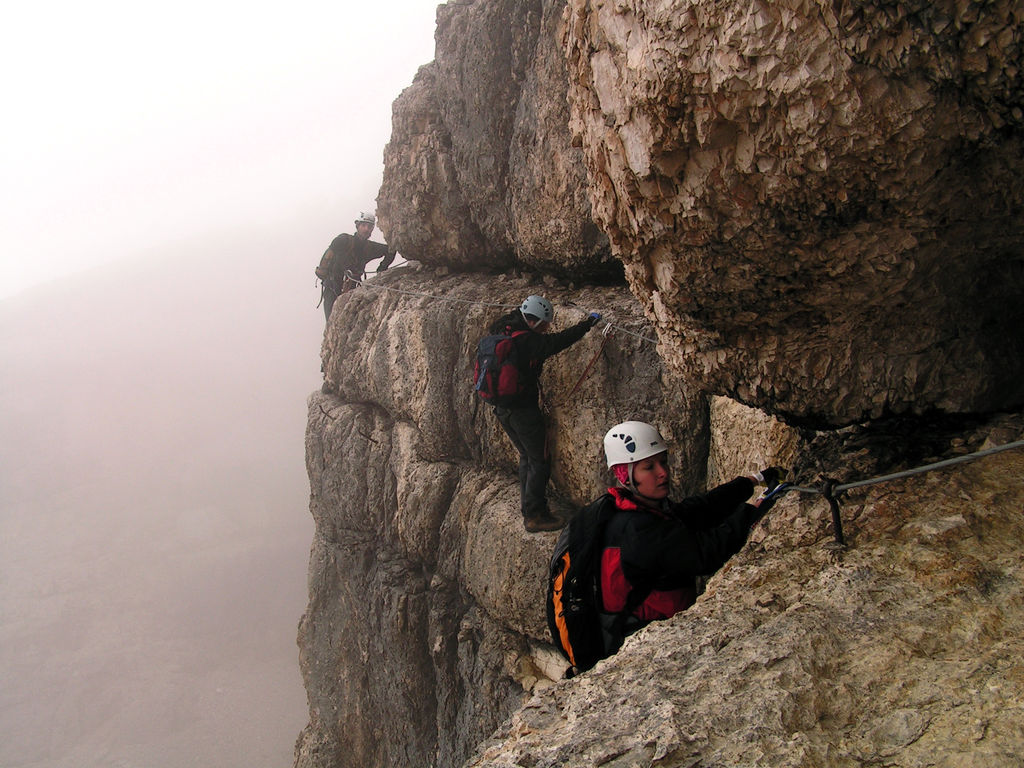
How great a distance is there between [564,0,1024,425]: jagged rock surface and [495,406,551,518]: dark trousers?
13.0 feet

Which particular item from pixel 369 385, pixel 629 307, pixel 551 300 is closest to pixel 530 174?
pixel 551 300

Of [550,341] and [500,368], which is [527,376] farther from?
[550,341]

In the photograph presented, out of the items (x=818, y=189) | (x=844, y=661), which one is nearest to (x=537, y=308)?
(x=818, y=189)

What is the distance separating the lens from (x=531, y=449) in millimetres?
9078

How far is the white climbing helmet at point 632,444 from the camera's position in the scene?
4.47 meters

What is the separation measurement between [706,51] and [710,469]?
478cm

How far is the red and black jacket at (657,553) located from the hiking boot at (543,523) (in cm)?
491

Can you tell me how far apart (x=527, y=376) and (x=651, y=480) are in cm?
433

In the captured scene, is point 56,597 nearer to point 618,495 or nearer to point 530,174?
point 530,174

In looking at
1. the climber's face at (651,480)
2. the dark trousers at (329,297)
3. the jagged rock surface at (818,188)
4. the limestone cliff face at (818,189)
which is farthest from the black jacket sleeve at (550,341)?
the dark trousers at (329,297)

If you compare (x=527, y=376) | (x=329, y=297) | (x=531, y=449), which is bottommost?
(x=531, y=449)

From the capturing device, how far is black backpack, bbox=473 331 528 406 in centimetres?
836

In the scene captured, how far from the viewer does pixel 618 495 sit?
4.13 metres

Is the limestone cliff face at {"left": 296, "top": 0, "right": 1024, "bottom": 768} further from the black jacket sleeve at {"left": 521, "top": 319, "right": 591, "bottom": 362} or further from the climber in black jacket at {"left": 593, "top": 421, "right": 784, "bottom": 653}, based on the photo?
the black jacket sleeve at {"left": 521, "top": 319, "right": 591, "bottom": 362}
